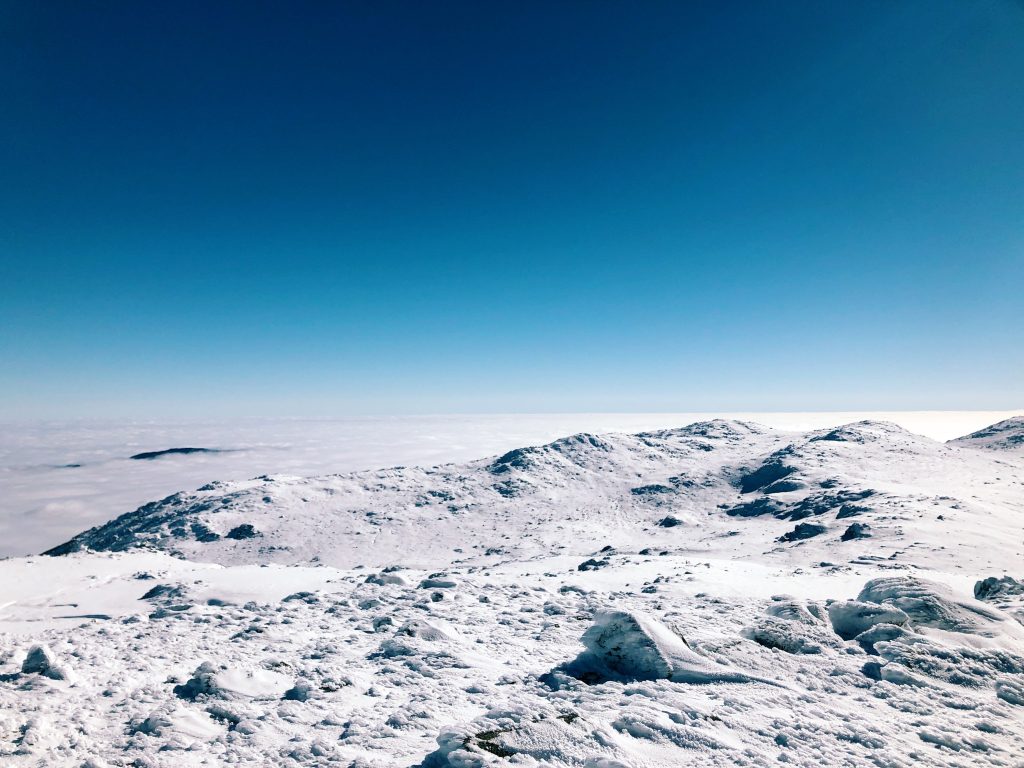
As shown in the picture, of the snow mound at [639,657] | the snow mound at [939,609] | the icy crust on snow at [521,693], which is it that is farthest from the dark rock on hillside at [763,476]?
the snow mound at [639,657]

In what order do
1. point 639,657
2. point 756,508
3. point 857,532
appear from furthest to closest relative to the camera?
1. point 756,508
2. point 857,532
3. point 639,657

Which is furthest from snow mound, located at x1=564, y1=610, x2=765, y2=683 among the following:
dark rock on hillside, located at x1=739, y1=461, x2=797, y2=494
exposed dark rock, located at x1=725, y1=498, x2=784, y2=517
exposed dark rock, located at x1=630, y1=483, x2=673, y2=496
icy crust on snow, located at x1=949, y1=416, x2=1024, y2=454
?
icy crust on snow, located at x1=949, y1=416, x2=1024, y2=454

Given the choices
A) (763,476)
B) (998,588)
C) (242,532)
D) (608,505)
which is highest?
(998,588)

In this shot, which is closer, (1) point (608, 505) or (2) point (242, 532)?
(2) point (242, 532)

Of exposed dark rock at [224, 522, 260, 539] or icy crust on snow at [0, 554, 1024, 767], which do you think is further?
exposed dark rock at [224, 522, 260, 539]

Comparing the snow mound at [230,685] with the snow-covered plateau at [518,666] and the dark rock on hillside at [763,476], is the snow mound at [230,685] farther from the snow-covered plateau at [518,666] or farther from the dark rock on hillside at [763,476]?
the dark rock on hillside at [763,476]

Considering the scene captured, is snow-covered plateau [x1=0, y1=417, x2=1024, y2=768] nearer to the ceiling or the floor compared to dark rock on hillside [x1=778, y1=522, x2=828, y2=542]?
nearer to the ceiling

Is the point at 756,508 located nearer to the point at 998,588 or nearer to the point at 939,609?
the point at 998,588

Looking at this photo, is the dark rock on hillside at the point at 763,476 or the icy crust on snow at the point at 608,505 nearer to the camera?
the icy crust on snow at the point at 608,505

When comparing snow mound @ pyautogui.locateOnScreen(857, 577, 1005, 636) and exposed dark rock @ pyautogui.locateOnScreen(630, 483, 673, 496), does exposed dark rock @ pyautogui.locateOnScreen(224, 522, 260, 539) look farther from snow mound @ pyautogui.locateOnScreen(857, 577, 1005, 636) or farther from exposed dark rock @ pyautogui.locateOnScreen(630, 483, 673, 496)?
snow mound @ pyautogui.locateOnScreen(857, 577, 1005, 636)

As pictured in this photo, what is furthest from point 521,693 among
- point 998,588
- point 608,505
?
point 608,505

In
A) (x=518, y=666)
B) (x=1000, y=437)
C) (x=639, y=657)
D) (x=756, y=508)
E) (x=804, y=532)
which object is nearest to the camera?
(x=639, y=657)

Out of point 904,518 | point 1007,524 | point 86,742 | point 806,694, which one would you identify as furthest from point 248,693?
point 1007,524
